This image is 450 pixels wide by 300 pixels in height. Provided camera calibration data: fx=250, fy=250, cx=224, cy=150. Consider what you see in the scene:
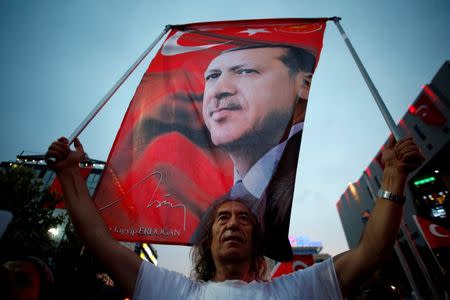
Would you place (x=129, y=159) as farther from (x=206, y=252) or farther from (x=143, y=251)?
(x=143, y=251)

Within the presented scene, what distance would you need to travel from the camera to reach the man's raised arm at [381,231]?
1.60 metres

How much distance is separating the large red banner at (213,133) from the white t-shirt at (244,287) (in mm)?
773

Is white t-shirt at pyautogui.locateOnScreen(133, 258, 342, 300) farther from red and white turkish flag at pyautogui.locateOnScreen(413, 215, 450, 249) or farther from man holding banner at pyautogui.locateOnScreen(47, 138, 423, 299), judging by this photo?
red and white turkish flag at pyautogui.locateOnScreen(413, 215, 450, 249)

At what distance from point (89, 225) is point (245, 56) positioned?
302cm

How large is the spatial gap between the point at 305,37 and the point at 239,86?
1278mm

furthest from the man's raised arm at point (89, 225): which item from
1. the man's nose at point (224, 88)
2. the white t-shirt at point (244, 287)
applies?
→ the man's nose at point (224, 88)

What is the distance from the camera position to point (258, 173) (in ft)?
9.57

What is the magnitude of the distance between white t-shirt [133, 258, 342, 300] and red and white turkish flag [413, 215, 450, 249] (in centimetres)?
595

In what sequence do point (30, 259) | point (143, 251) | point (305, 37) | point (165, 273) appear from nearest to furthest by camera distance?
1. point (165, 273)
2. point (30, 259)
3. point (305, 37)
4. point (143, 251)

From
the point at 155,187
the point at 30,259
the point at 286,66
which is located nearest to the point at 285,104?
the point at 286,66

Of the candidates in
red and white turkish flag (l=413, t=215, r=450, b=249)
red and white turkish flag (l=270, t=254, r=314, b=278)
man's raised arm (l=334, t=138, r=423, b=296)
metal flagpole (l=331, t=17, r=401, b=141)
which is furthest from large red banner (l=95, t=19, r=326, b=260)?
red and white turkish flag (l=413, t=215, r=450, b=249)

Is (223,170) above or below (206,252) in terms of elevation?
above

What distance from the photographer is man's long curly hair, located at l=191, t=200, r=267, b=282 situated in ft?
7.95

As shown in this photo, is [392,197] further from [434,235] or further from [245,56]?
[434,235]
